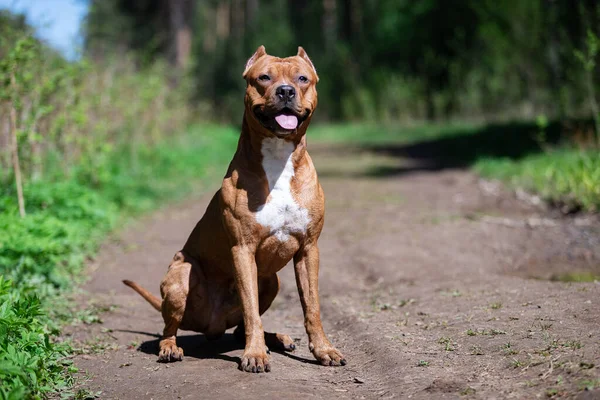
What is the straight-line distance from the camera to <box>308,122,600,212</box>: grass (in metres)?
8.56

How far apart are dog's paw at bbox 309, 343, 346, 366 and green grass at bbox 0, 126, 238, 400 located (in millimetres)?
1345

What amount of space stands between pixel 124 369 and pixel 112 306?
155cm

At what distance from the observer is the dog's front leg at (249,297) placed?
4.05 meters

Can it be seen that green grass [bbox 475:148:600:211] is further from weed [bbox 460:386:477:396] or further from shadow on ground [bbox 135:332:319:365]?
weed [bbox 460:386:477:396]

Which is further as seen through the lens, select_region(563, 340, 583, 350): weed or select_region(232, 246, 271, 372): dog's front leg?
select_region(232, 246, 271, 372): dog's front leg

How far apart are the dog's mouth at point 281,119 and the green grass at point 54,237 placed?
1.53 metres

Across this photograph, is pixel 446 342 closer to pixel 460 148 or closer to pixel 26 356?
pixel 26 356

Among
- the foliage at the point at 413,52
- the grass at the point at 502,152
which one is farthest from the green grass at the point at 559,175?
the foliage at the point at 413,52

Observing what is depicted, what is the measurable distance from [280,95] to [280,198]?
58 cm

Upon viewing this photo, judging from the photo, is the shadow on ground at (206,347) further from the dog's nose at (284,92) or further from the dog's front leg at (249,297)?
Result: the dog's nose at (284,92)

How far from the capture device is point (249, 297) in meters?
4.13

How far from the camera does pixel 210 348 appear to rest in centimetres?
481

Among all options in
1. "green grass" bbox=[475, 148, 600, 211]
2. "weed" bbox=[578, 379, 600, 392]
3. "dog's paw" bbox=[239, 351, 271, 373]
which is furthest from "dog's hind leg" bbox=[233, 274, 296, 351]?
"green grass" bbox=[475, 148, 600, 211]

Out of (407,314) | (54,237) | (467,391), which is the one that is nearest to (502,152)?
(407,314)
